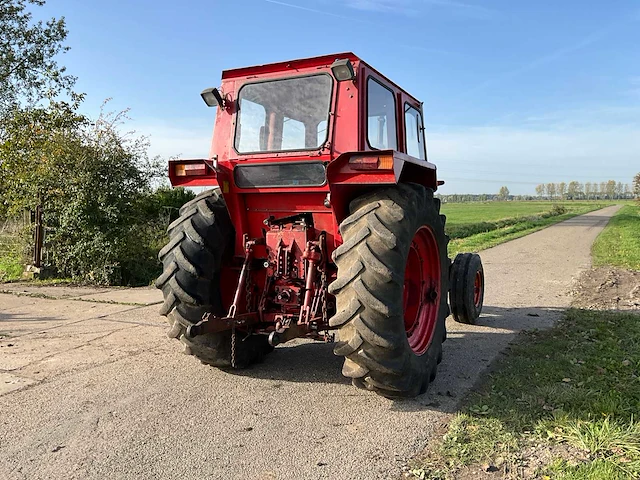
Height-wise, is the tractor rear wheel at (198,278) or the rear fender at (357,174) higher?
the rear fender at (357,174)

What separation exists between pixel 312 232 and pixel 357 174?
2.73 feet

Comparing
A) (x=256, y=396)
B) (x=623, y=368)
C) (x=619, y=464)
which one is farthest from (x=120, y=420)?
(x=623, y=368)

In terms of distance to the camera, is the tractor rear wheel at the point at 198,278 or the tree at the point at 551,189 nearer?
the tractor rear wheel at the point at 198,278

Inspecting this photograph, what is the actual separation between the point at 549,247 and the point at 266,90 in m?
17.1

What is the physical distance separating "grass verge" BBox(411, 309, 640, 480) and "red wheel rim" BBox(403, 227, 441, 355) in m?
0.75

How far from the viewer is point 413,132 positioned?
5719 mm

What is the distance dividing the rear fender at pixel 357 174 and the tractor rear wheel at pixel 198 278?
46.2 inches

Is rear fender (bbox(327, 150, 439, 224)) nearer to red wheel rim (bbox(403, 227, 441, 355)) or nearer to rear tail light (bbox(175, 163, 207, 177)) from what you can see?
red wheel rim (bbox(403, 227, 441, 355))

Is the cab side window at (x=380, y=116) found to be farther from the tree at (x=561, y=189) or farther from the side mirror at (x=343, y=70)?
the tree at (x=561, y=189)

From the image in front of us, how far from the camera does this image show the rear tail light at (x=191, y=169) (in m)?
4.64

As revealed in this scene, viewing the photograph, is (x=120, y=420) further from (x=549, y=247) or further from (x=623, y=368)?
(x=549, y=247)

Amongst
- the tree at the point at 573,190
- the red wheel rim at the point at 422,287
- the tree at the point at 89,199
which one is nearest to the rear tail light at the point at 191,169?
the red wheel rim at the point at 422,287

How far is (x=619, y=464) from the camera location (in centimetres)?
306

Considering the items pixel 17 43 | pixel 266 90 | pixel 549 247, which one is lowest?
pixel 549 247
